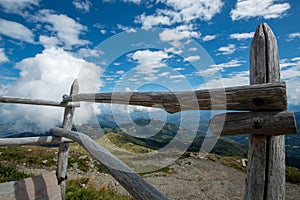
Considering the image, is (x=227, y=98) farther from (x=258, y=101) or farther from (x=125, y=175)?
(x=125, y=175)

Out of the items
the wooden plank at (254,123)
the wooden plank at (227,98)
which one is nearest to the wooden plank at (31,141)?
the wooden plank at (227,98)

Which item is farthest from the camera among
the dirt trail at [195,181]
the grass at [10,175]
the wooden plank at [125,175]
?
the dirt trail at [195,181]

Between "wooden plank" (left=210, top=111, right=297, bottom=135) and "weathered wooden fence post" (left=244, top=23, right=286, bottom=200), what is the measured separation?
0.10m

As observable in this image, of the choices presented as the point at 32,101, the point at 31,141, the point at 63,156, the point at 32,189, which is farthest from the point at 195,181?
the point at 32,101

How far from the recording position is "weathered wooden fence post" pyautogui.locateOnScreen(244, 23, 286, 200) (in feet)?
4.03

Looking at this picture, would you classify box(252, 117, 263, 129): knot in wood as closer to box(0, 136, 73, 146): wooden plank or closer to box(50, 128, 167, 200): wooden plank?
box(50, 128, 167, 200): wooden plank

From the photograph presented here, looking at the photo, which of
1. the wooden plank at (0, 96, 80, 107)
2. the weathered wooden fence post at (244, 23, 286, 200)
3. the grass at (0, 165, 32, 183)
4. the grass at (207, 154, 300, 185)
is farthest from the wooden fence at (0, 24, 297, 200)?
the grass at (207, 154, 300, 185)

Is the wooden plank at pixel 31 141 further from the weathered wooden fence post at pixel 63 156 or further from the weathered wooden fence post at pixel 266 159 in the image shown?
the weathered wooden fence post at pixel 266 159

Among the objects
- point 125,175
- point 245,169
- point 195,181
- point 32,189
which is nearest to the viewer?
point 125,175

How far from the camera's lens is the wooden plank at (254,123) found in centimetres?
113

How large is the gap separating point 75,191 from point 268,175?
13.5 ft

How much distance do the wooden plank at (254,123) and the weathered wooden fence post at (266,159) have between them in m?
0.10

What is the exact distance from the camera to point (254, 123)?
3.97 ft

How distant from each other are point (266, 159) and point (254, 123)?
0.24m
